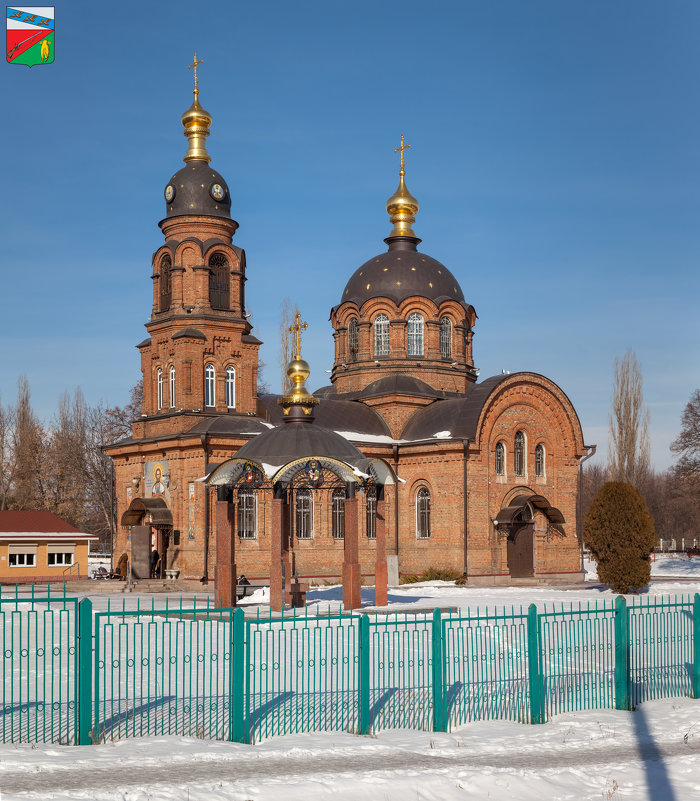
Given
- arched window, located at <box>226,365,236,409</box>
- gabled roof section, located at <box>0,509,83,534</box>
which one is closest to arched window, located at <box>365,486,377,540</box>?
arched window, located at <box>226,365,236,409</box>

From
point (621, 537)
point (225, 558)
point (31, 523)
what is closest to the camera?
point (225, 558)

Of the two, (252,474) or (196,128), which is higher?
(196,128)

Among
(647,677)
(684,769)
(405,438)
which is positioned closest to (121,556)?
(405,438)

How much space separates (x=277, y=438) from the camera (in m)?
20.6

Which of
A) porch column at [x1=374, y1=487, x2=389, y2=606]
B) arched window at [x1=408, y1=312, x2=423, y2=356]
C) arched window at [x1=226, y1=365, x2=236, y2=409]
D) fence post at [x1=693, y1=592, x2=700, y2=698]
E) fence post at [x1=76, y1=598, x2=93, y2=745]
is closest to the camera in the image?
fence post at [x1=76, y1=598, x2=93, y2=745]

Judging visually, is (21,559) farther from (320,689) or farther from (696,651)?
(696,651)

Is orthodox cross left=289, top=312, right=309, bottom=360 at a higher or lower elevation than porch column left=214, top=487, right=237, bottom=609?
higher

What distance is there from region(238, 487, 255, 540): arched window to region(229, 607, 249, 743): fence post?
20.1 metres

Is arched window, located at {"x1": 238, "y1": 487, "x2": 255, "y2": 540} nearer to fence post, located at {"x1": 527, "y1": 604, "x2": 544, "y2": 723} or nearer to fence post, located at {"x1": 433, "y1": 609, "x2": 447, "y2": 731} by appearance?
fence post, located at {"x1": 527, "y1": 604, "x2": 544, "y2": 723}

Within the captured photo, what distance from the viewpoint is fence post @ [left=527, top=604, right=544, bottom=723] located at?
10941mm

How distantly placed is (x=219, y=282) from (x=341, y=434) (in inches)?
238

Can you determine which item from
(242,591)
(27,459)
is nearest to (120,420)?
(27,459)

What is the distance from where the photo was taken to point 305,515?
3158cm

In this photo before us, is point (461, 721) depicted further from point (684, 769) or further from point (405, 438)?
point (405, 438)
